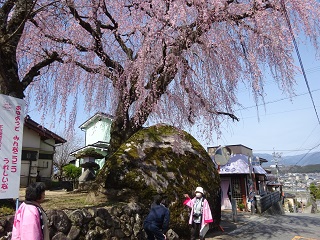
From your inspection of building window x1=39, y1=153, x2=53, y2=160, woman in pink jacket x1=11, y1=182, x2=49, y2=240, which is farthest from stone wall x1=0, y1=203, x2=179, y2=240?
building window x1=39, y1=153, x2=53, y2=160

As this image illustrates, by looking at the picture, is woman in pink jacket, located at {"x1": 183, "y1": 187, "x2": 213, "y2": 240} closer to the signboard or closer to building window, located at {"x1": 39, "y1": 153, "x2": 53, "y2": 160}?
the signboard

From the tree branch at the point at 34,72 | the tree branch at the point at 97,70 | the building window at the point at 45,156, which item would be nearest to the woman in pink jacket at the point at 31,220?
the tree branch at the point at 34,72

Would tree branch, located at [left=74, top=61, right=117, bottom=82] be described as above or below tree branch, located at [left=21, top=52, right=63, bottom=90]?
above

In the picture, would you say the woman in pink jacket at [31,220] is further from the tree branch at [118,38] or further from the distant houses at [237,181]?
the distant houses at [237,181]

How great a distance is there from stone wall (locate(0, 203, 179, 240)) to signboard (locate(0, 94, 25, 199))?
578mm

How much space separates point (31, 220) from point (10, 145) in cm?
237

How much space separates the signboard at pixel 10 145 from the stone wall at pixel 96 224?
0.58 meters

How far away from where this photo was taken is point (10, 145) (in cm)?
501

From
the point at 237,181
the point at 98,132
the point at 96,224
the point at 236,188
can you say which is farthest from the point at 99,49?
the point at 98,132


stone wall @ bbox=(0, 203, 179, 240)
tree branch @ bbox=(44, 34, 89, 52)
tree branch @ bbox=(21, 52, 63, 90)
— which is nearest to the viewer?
stone wall @ bbox=(0, 203, 179, 240)

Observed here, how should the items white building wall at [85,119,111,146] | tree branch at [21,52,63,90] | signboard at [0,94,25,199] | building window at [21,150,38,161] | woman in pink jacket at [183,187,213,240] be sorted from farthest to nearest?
white building wall at [85,119,111,146]
building window at [21,150,38,161]
woman in pink jacket at [183,187,213,240]
tree branch at [21,52,63,90]
signboard at [0,94,25,199]

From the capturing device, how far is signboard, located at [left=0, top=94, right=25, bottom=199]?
485 cm

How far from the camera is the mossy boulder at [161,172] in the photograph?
7953 mm

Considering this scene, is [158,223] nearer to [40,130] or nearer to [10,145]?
[10,145]
